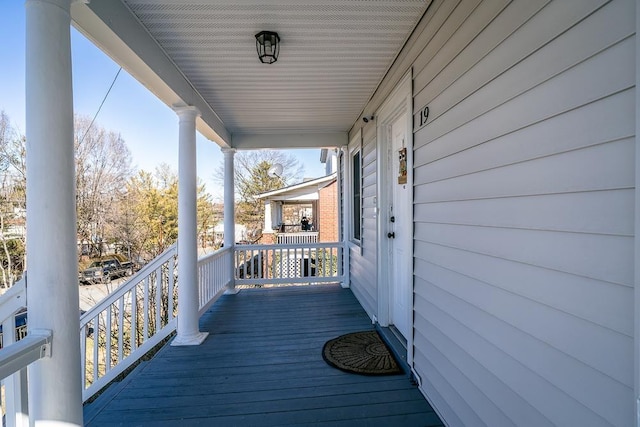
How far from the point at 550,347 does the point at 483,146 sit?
832mm

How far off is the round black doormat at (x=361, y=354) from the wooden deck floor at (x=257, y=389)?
79mm

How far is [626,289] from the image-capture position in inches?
31.1

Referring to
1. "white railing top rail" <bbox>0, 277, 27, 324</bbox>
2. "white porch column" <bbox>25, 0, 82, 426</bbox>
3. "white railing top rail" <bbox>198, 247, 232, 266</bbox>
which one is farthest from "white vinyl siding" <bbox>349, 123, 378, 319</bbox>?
"white railing top rail" <bbox>0, 277, 27, 324</bbox>

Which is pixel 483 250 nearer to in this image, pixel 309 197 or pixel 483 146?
pixel 483 146

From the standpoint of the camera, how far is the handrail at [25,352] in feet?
3.54

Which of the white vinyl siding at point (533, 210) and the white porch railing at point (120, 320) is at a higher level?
the white vinyl siding at point (533, 210)

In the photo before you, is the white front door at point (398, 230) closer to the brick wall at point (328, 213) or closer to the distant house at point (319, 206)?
the distant house at point (319, 206)

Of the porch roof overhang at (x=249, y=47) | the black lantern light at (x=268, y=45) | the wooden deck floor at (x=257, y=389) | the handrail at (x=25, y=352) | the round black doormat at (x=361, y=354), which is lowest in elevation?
the wooden deck floor at (x=257, y=389)

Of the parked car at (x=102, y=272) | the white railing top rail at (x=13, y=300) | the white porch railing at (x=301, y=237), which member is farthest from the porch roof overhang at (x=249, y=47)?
the white porch railing at (x=301, y=237)

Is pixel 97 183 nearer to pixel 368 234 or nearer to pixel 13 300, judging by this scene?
pixel 368 234

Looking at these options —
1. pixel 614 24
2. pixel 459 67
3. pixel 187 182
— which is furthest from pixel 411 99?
pixel 187 182

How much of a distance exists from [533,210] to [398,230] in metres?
1.83

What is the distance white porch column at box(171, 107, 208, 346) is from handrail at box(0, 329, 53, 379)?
1.75m

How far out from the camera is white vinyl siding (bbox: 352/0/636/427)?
32.3 inches
